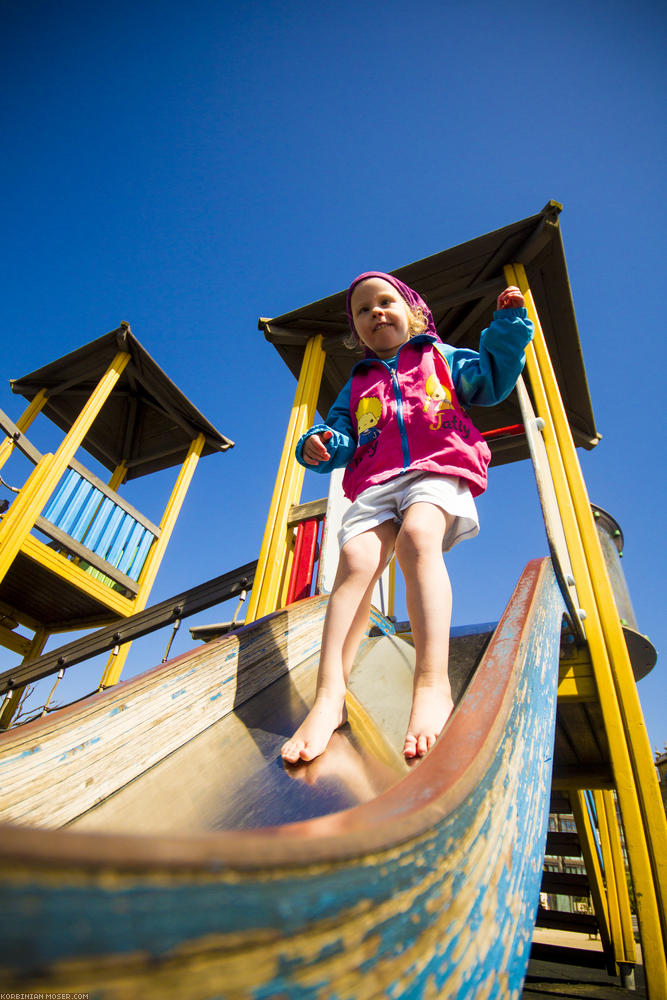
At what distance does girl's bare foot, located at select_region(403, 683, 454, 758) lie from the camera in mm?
869

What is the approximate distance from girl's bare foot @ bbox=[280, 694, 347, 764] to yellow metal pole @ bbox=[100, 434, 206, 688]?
506 centimetres

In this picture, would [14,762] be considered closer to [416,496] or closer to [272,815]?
[272,815]

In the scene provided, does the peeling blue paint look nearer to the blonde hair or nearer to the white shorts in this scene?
the white shorts

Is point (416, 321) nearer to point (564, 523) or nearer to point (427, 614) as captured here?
point (427, 614)

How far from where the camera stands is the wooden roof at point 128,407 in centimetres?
698

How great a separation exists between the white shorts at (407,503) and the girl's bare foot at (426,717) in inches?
17.9

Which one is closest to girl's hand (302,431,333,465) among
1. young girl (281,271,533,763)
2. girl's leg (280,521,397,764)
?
young girl (281,271,533,763)

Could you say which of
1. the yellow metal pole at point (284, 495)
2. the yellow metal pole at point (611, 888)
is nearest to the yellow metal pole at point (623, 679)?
the yellow metal pole at point (284, 495)

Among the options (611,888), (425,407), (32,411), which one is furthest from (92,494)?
(611,888)

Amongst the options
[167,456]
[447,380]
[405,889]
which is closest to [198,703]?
[405,889]

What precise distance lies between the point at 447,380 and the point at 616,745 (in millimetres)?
1607

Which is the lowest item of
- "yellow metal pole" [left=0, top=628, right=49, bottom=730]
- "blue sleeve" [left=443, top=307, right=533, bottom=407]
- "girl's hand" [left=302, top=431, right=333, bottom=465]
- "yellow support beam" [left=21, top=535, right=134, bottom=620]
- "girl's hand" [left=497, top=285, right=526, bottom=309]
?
"girl's hand" [left=302, top=431, right=333, bottom=465]

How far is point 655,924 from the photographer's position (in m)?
1.55

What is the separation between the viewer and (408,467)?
1.34 metres
